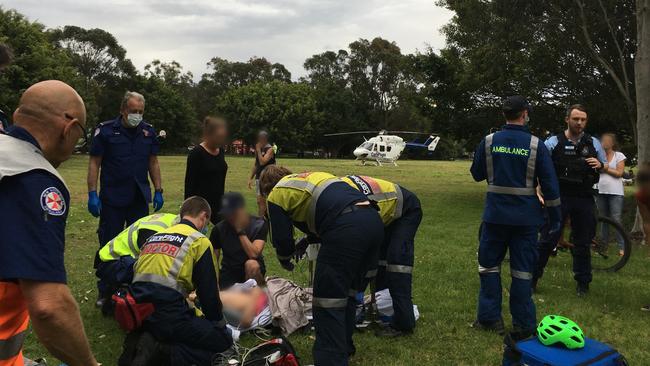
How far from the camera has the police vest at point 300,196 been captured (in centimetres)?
388

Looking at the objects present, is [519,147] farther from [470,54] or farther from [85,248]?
[470,54]

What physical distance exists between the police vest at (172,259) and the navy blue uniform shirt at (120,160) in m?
2.21

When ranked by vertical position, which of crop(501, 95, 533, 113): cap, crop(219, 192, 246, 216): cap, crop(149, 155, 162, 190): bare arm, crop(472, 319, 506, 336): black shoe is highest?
crop(501, 95, 533, 113): cap

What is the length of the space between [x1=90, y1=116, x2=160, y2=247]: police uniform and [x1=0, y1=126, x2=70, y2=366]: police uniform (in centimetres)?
430

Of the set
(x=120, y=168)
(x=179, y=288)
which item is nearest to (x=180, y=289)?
(x=179, y=288)

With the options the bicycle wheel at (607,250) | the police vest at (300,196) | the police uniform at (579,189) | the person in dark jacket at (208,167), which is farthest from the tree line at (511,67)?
the police uniform at (579,189)

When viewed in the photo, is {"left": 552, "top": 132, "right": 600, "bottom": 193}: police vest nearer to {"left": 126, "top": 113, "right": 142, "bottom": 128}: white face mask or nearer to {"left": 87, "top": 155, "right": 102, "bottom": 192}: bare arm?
{"left": 126, "top": 113, "right": 142, "bottom": 128}: white face mask

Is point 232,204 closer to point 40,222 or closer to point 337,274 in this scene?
point 337,274

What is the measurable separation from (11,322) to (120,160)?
4239 millimetres

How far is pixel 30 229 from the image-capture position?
62.4 inches

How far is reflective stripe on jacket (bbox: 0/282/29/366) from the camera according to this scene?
1.78 m

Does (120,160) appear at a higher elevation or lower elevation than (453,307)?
higher

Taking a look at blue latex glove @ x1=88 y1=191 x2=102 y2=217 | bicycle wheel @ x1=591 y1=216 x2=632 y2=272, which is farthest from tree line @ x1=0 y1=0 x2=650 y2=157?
bicycle wheel @ x1=591 y1=216 x2=632 y2=272

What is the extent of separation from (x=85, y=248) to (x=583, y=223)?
7.90m
